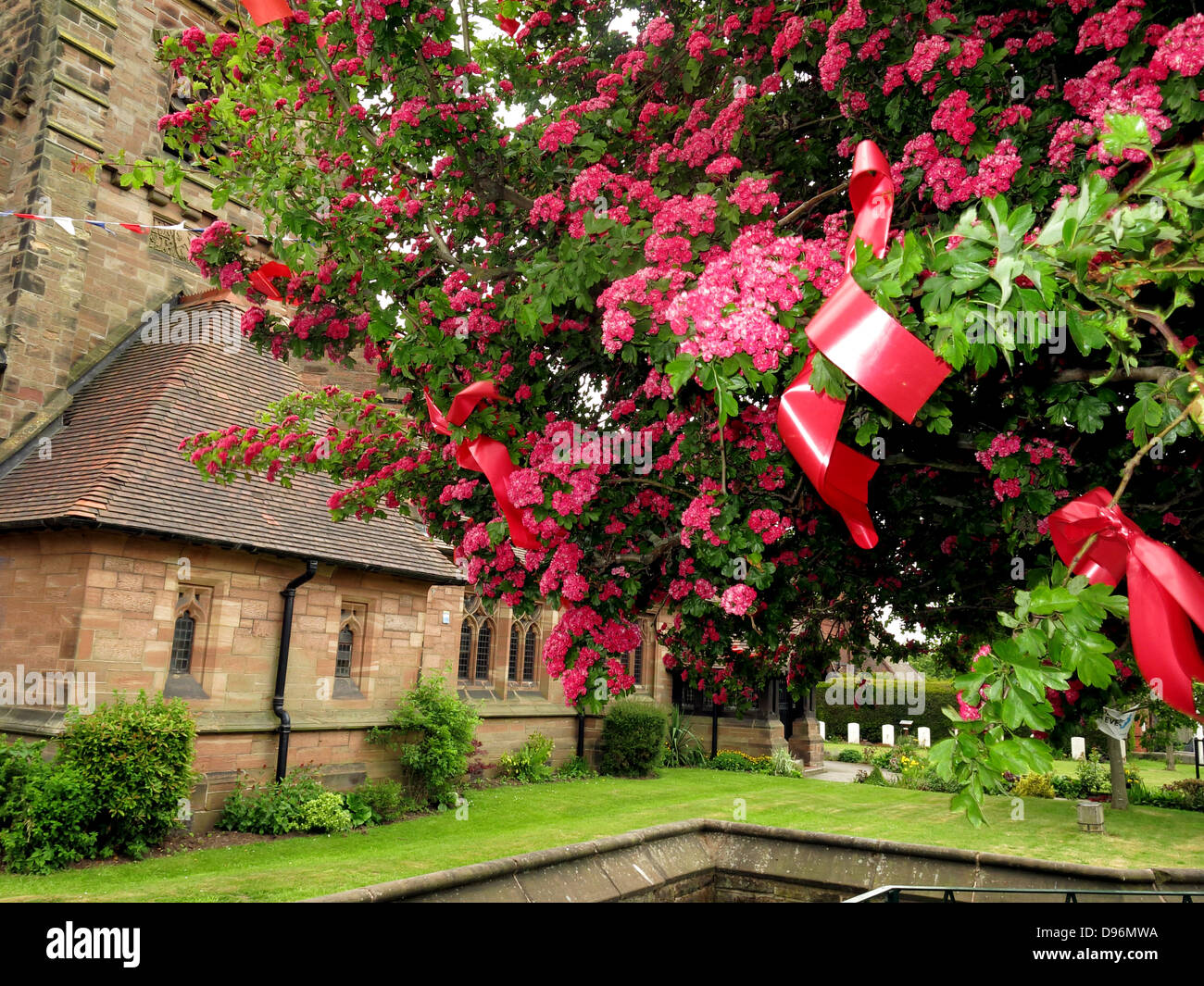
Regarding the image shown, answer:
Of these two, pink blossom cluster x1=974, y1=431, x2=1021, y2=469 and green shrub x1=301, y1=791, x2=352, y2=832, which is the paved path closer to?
green shrub x1=301, y1=791, x2=352, y2=832

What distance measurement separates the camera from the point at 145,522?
10.2 metres

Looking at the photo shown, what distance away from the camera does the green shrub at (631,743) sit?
1861cm

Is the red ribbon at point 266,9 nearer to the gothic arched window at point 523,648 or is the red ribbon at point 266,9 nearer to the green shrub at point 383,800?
the green shrub at point 383,800

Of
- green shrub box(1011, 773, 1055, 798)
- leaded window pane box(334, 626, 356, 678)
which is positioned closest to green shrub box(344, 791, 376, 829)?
leaded window pane box(334, 626, 356, 678)

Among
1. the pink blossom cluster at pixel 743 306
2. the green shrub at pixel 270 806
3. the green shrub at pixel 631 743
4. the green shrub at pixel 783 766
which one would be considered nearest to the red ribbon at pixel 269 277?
the pink blossom cluster at pixel 743 306

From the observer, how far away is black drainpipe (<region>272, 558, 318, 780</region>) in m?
11.7

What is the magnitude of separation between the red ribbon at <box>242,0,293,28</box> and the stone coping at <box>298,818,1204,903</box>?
503cm

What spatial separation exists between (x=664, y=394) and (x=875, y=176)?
132 cm

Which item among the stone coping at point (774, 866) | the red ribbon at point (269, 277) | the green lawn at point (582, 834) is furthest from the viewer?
the green lawn at point (582, 834)

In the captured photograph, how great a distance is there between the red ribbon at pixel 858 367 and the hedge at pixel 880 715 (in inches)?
1054

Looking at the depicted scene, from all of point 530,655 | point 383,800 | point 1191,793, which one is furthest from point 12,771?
point 1191,793
